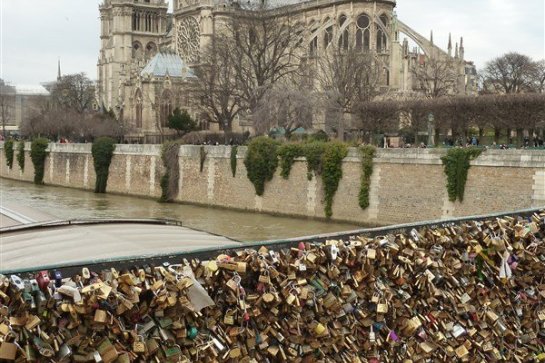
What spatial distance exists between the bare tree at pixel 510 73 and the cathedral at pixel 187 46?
188 cm

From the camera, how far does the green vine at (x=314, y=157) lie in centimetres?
2581

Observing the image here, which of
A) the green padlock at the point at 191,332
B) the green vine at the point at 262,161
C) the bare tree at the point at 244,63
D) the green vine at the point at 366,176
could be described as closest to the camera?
the green padlock at the point at 191,332

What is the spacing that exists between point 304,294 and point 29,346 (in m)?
1.75

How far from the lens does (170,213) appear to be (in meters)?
28.8

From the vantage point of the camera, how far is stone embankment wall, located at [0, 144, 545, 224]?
20469 mm

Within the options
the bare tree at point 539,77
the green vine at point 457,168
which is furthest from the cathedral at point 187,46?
the green vine at point 457,168

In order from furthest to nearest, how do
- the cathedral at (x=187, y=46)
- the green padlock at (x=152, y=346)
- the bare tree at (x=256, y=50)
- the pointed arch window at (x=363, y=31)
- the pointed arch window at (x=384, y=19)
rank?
the pointed arch window at (x=384, y=19) < the pointed arch window at (x=363, y=31) < the cathedral at (x=187, y=46) < the bare tree at (x=256, y=50) < the green padlock at (x=152, y=346)

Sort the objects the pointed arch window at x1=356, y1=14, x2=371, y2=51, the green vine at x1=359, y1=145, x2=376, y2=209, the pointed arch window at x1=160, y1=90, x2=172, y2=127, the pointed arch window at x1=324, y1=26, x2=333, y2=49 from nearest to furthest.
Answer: the green vine at x1=359, y1=145, x2=376, y2=209 → the pointed arch window at x1=356, y1=14, x2=371, y2=51 → the pointed arch window at x1=324, y1=26, x2=333, y2=49 → the pointed arch window at x1=160, y1=90, x2=172, y2=127

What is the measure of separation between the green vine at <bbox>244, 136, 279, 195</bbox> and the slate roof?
3228 cm

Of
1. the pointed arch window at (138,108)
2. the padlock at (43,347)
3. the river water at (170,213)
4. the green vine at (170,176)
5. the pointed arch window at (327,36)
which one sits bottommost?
the river water at (170,213)

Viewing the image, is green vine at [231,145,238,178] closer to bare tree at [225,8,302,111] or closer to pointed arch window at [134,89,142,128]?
bare tree at [225,8,302,111]

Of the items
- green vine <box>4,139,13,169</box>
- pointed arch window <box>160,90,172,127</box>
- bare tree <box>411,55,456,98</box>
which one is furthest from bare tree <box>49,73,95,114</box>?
bare tree <box>411,55,456,98</box>

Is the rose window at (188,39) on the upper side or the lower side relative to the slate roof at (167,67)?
upper

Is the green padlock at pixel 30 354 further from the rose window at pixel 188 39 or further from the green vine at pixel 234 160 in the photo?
the rose window at pixel 188 39
